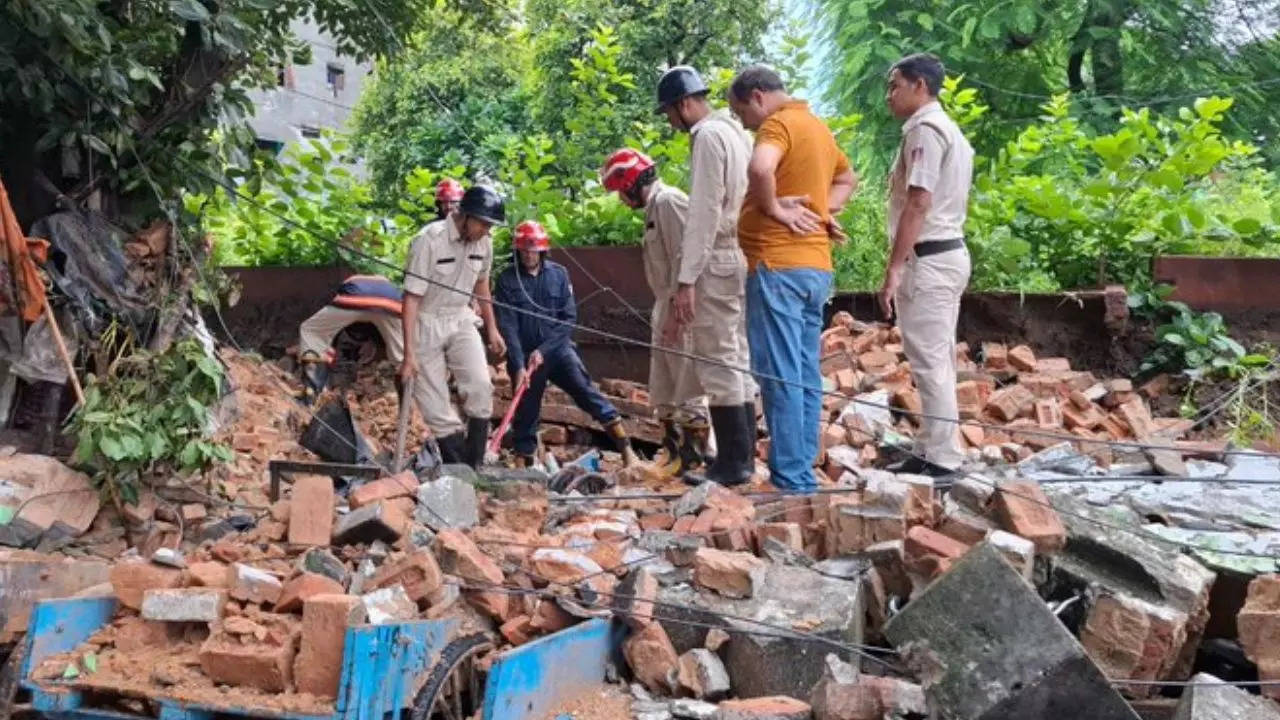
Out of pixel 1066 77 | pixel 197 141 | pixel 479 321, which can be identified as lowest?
pixel 479 321

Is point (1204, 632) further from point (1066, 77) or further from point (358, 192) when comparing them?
point (1066, 77)

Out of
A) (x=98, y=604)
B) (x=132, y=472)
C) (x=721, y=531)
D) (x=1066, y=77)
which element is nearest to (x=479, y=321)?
(x=132, y=472)

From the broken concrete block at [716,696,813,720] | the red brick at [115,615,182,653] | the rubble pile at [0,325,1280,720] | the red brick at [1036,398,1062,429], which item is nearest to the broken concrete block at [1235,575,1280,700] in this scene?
the rubble pile at [0,325,1280,720]

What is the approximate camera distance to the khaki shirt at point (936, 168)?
5.46 metres

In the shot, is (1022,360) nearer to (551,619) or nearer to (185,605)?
(551,619)

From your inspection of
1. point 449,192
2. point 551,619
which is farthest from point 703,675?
point 449,192

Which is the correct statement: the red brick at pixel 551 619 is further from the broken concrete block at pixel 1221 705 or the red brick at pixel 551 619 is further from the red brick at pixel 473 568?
the broken concrete block at pixel 1221 705

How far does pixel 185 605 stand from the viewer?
3789mm

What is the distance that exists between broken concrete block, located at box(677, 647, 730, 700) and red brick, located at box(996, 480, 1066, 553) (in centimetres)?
114

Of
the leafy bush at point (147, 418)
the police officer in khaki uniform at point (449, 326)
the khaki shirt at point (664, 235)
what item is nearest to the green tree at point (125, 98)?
the leafy bush at point (147, 418)

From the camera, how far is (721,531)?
4.66 m

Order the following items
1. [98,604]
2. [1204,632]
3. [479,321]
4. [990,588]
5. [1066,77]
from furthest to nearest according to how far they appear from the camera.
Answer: [1066,77] < [479,321] < [1204,632] < [98,604] < [990,588]

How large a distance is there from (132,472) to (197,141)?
1.78 metres

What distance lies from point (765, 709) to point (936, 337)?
2446mm
